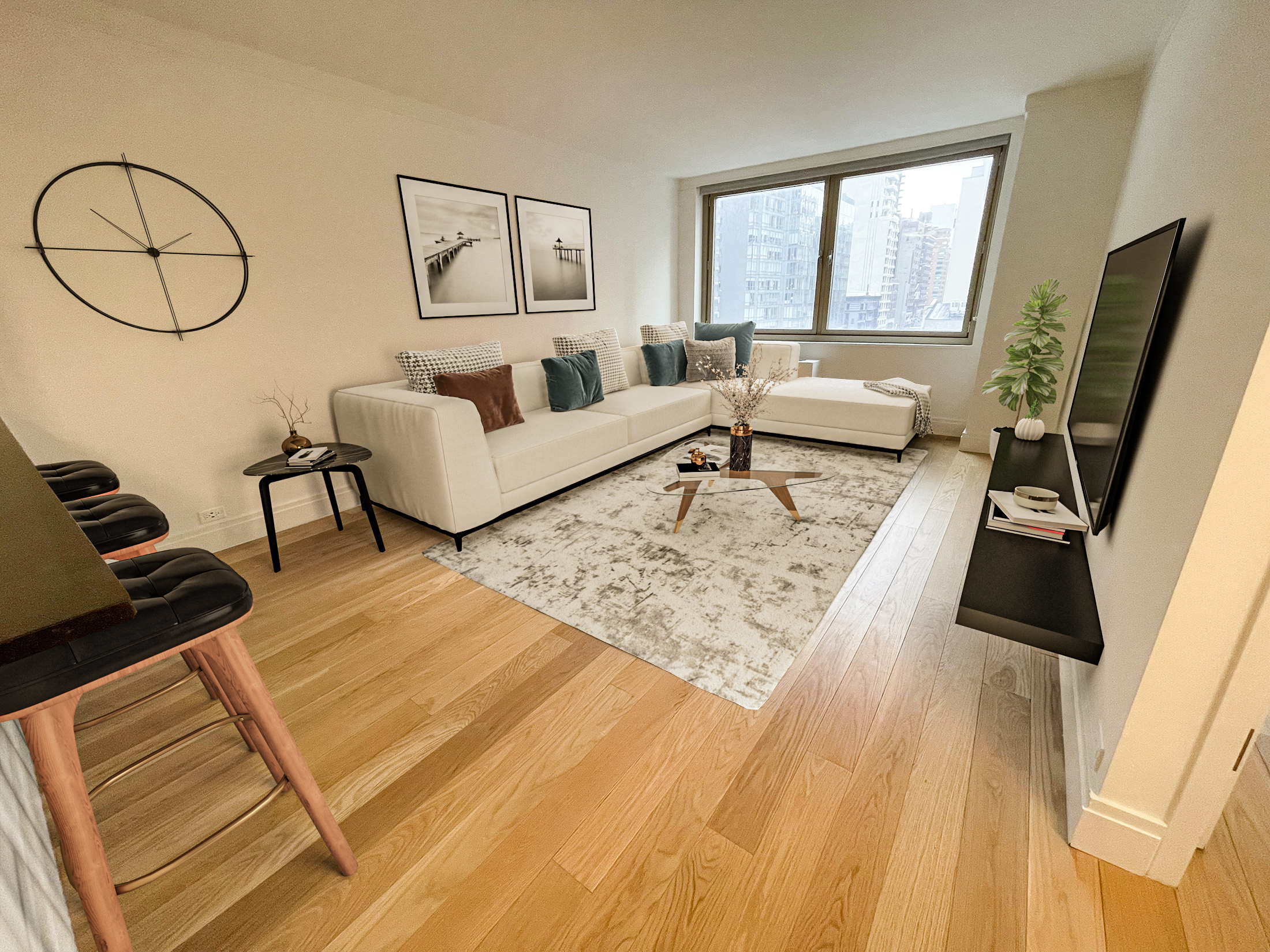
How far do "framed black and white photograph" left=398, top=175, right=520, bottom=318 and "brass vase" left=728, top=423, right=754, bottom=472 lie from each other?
212 cm

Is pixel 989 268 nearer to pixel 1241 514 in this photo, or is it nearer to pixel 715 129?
pixel 715 129

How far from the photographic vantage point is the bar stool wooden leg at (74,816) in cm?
71

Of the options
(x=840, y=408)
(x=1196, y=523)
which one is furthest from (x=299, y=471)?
(x=840, y=408)

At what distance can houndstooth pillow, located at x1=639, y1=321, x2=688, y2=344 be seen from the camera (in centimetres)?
460

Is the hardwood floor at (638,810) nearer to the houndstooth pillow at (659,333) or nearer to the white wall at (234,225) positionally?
the white wall at (234,225)

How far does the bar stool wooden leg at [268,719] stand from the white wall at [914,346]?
14.8 ft

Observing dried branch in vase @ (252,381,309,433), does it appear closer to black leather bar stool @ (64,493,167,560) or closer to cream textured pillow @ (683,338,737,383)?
black leather bar stool @ (64,493,167,560)

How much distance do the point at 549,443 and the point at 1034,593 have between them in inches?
89.7

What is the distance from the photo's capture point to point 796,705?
1525 millimetres

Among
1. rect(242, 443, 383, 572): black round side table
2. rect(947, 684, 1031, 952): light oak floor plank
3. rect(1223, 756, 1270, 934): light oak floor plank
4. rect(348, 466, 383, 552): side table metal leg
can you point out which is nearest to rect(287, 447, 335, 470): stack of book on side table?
rect(242, 443, 383, 572): black round side table

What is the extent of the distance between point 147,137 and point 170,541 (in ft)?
6.01

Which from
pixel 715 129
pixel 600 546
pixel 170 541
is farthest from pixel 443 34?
pixel 170 541

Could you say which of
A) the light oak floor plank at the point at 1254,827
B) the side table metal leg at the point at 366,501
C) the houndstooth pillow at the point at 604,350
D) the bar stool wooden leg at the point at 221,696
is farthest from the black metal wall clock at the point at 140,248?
the light oak floor plank at the point at 1254,827

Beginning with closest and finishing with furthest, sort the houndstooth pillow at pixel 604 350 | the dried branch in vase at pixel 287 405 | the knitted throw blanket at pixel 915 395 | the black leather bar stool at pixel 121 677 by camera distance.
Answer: the black leather bar stool at pixel 121 677 → the dried branch in vase at pixel 287 405 → the knitted throw blanket at pixel 915 395 → the houndstooth pillow at pixel 604 350
